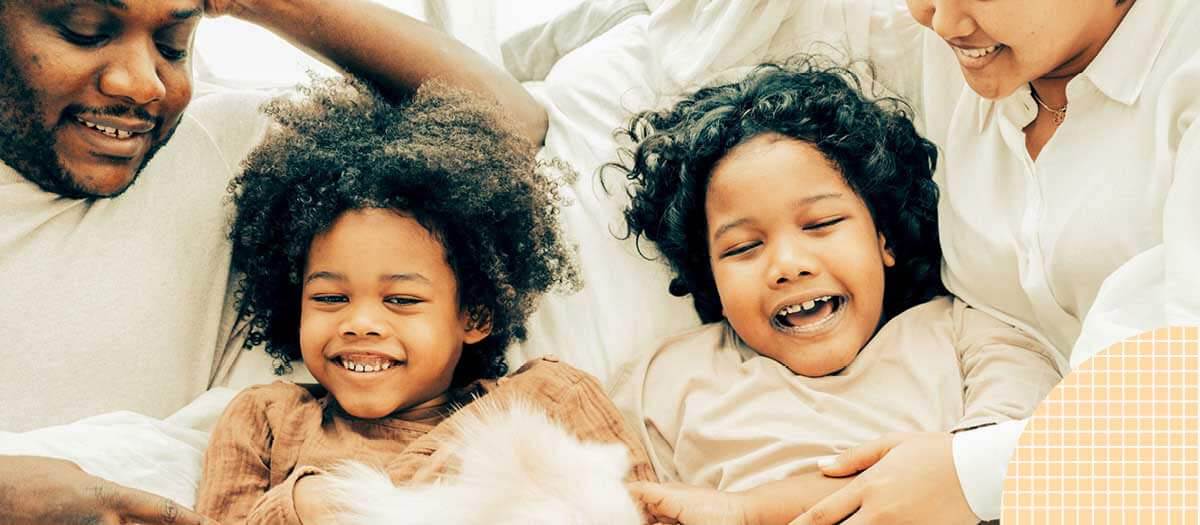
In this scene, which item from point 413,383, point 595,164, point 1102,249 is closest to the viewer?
point 1102,249

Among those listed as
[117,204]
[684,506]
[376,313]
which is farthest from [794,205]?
[117,204]

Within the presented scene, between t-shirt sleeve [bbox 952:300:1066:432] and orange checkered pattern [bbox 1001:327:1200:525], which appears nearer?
orange checkered pattern [bbox 1001:327:1200:525]

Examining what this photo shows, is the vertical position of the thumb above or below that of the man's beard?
below

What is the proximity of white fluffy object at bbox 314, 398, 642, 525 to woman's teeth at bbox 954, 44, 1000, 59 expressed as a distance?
567mm

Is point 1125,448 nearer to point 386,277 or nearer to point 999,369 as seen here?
point 999,369

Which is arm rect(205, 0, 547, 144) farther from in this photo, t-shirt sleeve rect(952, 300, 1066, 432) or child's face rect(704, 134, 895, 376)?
t-shirt sleeve rect(952, 300, 1066, 432)

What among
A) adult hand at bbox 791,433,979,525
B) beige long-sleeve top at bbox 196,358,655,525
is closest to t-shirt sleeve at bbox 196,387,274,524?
beige long-sleeve top at bbox 196,358,655,525

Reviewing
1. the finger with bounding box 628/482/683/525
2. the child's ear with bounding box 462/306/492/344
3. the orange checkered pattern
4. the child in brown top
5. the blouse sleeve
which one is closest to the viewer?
the orange checkered pattern

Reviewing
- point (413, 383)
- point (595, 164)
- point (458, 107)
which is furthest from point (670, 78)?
point (413, 383)

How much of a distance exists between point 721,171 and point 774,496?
414 millimetres

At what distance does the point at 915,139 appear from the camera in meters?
1.50

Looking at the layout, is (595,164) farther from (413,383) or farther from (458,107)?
(413,383)

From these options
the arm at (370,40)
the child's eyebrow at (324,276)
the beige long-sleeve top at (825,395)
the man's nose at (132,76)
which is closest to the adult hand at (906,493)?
the beige long-sleeve top at (825,395)

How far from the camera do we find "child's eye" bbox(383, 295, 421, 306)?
1316 mm
